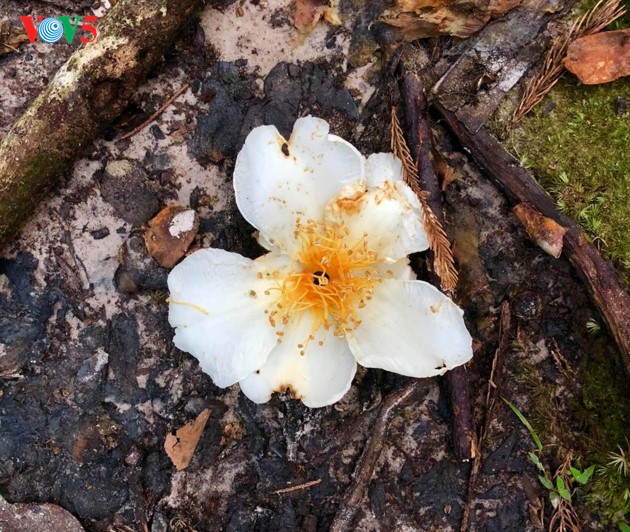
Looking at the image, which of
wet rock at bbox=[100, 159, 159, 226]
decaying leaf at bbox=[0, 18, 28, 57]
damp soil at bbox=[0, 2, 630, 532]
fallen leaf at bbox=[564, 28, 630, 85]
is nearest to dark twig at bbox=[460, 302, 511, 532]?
damp soil at bbox=[0, 2, 630, 532]

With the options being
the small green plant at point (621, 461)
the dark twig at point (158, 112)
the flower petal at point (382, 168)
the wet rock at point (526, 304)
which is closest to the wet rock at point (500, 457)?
the small green plant at point (621, 461)

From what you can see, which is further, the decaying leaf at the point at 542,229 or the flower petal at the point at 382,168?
the decaying leaf at the point at 542,229

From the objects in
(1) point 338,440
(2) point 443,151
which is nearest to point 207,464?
(1) point 338,440

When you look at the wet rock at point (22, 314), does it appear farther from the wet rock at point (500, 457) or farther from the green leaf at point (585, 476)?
the green leaf at point (585, 476)

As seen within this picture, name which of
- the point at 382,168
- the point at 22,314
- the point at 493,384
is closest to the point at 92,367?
the point at 22,314

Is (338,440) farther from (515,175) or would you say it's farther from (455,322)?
(515,175)

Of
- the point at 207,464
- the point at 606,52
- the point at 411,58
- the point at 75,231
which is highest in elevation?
the point at 606,52

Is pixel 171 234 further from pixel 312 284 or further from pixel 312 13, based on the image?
pixel 312 13
